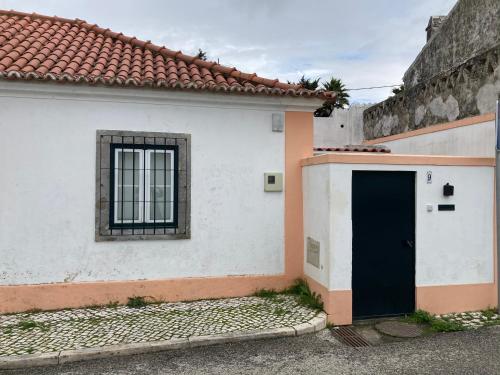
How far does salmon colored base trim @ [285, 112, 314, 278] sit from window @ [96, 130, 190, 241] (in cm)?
173

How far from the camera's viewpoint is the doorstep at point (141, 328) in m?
4.77

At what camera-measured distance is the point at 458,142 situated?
7664mm

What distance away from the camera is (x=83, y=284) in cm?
635

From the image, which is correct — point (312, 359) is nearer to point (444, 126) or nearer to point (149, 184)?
point (149, 184)

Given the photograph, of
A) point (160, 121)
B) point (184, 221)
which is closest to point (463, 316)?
point (184, 221)

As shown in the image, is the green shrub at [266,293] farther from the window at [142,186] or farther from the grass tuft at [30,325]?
the grass tuft at [30,325]

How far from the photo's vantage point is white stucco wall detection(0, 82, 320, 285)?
6.21 meters

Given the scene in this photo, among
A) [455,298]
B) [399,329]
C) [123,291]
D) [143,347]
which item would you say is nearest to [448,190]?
[455,298]

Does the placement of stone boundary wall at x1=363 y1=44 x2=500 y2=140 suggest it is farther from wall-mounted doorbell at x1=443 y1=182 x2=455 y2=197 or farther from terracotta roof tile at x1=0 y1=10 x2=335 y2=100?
terracotta roof tile at x1=0 y1=10 x2=335 y2=100

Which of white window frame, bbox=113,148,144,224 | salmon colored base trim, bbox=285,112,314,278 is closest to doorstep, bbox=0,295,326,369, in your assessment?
salmon colored base trim, bbox=285,112,314,278

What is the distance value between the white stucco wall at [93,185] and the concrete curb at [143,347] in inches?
65.8

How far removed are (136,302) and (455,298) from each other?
5004mm

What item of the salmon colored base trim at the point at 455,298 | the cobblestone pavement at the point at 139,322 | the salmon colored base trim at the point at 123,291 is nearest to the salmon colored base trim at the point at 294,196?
the salmon colored base trim at the point at 123,291

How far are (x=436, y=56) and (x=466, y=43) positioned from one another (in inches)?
61.6
